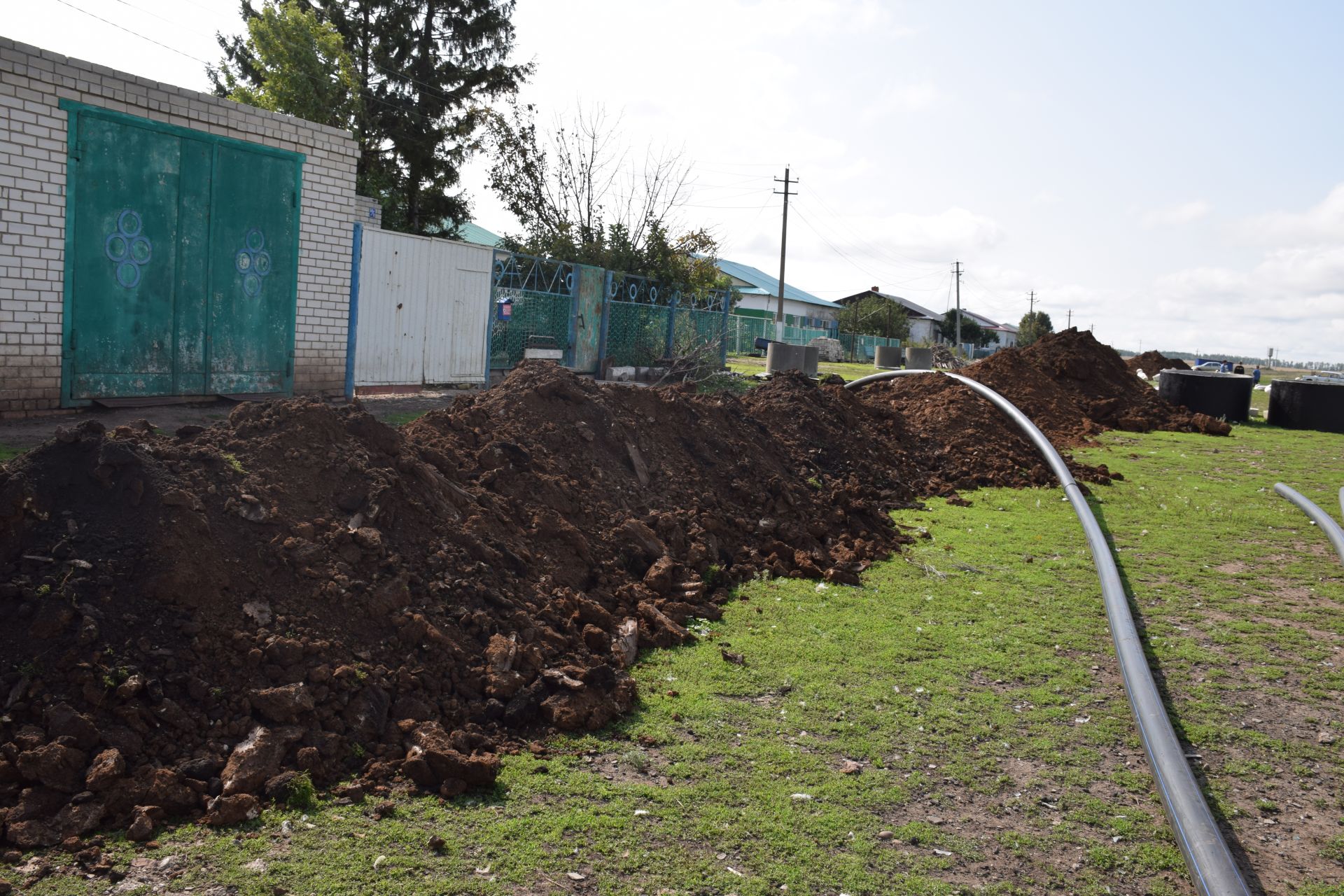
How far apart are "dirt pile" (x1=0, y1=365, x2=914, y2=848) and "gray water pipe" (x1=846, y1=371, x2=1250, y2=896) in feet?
7.11

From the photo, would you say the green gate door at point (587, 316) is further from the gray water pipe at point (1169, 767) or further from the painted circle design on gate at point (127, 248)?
the gray water pipe at point (1169, 767)

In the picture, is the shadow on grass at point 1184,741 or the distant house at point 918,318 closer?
the shadow on grass at point 1184,741

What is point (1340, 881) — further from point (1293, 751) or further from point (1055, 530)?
point (1055, 530)

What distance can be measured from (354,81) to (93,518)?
973 inches

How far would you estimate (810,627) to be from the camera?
17.8 ft

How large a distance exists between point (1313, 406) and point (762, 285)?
1945 inches

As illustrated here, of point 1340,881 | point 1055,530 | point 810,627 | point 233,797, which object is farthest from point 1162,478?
point 233,797

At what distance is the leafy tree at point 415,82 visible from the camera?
91.2 ft

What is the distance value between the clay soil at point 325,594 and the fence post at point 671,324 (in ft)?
47.3

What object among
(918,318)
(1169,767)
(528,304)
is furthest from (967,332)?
(1169,767)

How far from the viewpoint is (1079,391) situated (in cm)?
1805

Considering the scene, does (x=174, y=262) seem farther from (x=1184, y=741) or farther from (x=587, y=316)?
(x=1184, y=741)

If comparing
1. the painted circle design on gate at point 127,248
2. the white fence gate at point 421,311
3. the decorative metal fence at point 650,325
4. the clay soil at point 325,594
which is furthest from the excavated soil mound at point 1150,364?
the painted circle design on gate at point 127,248

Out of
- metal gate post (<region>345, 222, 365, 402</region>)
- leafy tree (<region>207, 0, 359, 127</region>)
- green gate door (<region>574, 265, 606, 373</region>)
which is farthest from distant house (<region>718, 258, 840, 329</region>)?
metal gate post (<region>345, 222, 365, 402</region>)
